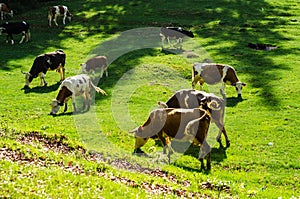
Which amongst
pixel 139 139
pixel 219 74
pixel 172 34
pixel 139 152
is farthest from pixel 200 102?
pixel 172 34

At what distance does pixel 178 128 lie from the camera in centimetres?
1767

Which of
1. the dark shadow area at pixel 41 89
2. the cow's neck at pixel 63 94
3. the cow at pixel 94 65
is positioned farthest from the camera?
the cow at pixel 94 65

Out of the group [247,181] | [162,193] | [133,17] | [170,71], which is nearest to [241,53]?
[170,71]

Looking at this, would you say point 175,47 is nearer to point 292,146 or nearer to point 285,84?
point 285,84

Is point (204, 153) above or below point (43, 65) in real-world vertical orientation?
above

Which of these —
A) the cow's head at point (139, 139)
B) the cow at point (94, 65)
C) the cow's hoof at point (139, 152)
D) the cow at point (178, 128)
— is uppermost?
the cow at point (178, 128)

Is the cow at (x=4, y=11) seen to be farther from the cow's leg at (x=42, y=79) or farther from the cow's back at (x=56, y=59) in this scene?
the cow's leg at (x=42, y=79)

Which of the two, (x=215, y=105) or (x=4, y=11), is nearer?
(x=215, y=105)

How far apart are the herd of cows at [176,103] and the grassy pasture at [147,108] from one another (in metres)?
0.73

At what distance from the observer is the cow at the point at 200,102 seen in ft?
64.0

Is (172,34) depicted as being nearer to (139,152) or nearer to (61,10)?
(61,10)

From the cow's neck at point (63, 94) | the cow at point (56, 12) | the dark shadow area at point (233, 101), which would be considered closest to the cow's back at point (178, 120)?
the cow's neck at point (63, 94)

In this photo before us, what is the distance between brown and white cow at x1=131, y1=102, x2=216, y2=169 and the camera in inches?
671

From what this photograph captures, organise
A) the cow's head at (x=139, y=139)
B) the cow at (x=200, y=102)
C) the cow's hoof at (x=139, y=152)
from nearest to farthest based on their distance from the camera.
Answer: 1. the cow's hoof at (x=139, y=152)
2. the cow's head at (x=139, y=139)
3. the cow at (x=200, y=102)
